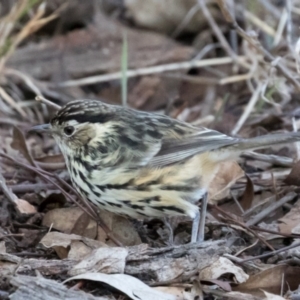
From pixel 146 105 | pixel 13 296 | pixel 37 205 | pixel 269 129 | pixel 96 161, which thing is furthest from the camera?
pixel 146 105

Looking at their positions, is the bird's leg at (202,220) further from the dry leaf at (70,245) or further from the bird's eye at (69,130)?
the bird's eye at (69,130)

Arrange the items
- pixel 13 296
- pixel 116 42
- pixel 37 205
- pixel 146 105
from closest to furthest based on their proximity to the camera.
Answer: pixel 13 296, pixel 37 205, pixel 146 105, pixel 116 42

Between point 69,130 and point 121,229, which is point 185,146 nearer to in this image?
point 121,229

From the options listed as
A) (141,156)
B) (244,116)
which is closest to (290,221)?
(141,156)

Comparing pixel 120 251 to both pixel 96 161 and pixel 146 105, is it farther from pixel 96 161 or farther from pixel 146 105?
pixel 146 105

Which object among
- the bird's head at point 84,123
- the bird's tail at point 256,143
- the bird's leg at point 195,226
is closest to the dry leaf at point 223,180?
the bird's tail at point 256,143

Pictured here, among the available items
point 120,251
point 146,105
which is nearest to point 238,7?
point 146,105
